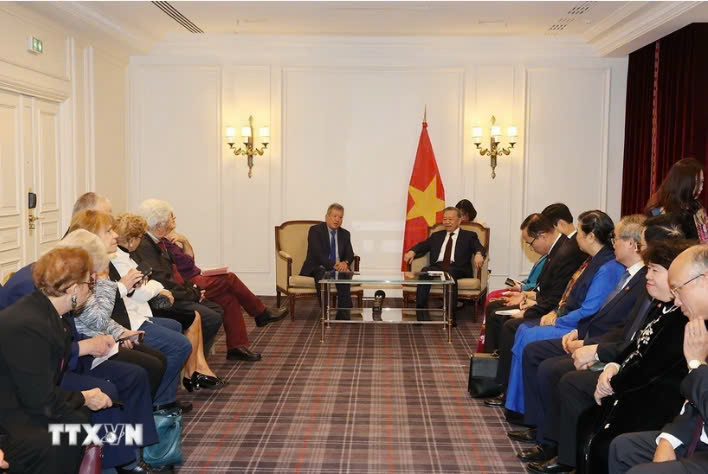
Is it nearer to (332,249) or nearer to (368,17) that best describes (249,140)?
(332,249)

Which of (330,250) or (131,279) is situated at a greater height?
(131,279)

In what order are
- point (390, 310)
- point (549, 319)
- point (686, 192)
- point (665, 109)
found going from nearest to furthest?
1. point (549, 319)
2. point (686, 192)
3. point (390, 310)
4. point (665, 109)

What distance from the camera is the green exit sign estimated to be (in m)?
7.33

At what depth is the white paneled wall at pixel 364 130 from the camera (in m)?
9.97

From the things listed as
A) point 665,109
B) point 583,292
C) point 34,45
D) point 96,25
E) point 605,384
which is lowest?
point 605,384

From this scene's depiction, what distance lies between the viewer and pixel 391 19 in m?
8.66

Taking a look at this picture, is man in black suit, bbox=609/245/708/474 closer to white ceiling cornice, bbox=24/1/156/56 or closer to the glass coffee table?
the glass coffee table

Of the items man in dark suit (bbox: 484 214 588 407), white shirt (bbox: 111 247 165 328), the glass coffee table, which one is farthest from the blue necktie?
white shirt (bbox: 111 247 165 328)

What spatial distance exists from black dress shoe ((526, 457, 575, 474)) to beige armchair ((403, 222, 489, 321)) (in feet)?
14.2

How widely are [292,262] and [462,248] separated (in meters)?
2.01

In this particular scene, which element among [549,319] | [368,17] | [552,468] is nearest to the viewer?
[552,468]

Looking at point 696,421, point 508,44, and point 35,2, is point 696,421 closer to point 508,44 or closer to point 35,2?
point 35,2

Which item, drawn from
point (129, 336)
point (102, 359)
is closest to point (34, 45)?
point (129, 336)

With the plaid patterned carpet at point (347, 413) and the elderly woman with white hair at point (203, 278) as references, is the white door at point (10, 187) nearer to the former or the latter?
the elderly woman with white hair at point (203, 278)
